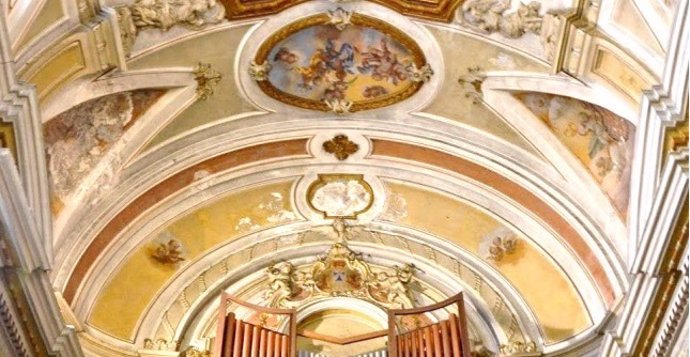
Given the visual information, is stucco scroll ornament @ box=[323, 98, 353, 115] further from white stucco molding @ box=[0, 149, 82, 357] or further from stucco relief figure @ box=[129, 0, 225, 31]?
white stucco molding @ box=[0, 149, 82, 357]

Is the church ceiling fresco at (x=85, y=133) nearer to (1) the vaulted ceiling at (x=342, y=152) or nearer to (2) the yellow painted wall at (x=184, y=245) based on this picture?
(1) the vaulted ceiling at (x=342, y=152)

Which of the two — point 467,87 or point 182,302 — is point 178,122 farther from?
point 467,87

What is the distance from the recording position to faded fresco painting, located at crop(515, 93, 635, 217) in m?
11.7

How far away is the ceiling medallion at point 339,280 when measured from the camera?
47.1ft

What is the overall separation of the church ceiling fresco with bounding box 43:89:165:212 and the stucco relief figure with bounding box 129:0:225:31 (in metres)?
1.09

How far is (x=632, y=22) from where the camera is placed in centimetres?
1039

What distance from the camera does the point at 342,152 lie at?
13.9 meters

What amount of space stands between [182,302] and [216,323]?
56cm

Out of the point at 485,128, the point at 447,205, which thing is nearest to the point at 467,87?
the point at 485,128

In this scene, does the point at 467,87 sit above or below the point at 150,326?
above

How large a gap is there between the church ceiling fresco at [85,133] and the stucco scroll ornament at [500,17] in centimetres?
392

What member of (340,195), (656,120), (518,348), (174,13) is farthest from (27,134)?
(518,348)

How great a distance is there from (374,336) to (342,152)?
8.42 feet

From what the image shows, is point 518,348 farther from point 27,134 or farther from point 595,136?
point 27,134
